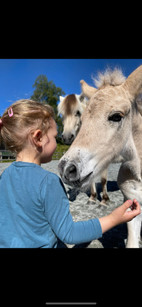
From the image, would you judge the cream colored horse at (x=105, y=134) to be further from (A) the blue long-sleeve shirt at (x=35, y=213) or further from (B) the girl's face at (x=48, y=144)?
(A) the blue long-sleeve shirt at (x=35, y=213)

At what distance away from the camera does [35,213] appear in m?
0.97

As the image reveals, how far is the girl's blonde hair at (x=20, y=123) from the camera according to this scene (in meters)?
1.10

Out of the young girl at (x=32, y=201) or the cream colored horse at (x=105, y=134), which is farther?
the cream colored horse at (x=105, y=134)

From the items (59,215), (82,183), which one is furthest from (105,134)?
(59,215)

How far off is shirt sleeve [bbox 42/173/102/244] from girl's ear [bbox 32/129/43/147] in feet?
0.88

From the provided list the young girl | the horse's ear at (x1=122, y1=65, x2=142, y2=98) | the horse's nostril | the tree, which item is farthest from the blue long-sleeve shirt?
the tree

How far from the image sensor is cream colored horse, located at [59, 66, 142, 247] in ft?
4.82

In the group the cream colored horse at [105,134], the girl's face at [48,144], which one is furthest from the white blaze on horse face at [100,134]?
the girl's face at [48,144]
